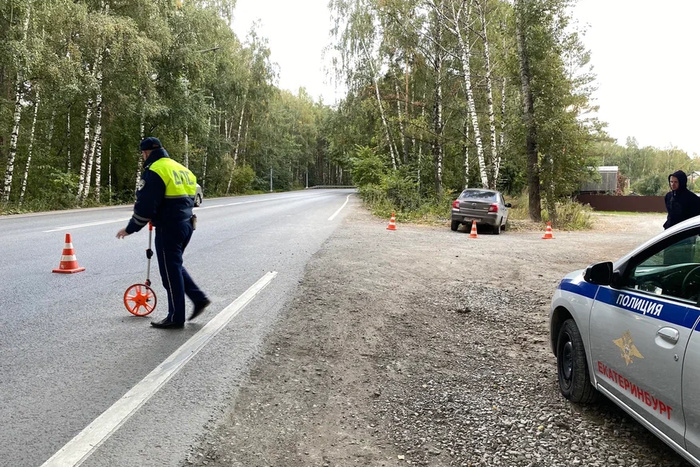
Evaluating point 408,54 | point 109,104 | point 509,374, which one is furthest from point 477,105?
point 509,374

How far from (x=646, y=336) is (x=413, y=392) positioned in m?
1.67

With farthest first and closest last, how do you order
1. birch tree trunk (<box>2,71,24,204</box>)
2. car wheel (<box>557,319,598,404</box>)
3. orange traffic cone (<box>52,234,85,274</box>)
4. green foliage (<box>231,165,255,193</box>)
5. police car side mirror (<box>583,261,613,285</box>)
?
green foliage (<box>231,165,255,193</box>) < birch tree trunk (<box>2,71,24,204</box>) < orange traffic cone (<box>52,234,85,274</box>) < car wheel (<box>557,319,598,404</box>) < police car side mirror (<box>583,261,613,285</box>)

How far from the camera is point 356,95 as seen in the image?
3359 centimetres

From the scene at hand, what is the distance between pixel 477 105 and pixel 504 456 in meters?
29.2

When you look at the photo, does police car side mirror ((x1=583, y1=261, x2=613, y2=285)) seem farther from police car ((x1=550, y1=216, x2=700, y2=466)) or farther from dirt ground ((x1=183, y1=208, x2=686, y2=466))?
dirt ground ((x1=183, y1=208, x2=686, y2=466))

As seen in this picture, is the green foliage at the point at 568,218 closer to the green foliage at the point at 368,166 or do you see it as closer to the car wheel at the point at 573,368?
the green foliage at the point at 368,166

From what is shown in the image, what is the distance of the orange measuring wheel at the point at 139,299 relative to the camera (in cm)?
534

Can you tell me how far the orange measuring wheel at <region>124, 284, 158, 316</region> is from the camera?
534 cm

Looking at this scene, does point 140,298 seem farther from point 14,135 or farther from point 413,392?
point 14,135

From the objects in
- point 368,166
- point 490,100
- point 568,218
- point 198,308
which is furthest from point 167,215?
point 368,166

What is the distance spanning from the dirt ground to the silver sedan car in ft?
30.3

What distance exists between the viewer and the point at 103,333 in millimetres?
4680

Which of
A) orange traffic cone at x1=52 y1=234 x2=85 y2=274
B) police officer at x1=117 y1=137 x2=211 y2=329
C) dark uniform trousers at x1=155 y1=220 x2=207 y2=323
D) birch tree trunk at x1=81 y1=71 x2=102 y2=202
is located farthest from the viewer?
birch tree trunk at x1=81 y1=71 x2=102 y2=202

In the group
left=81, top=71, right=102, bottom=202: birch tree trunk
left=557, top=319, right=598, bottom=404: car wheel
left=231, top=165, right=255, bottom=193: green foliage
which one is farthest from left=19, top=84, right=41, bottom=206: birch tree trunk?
left=231, top=165, right=255, bottom=193: green foliage
